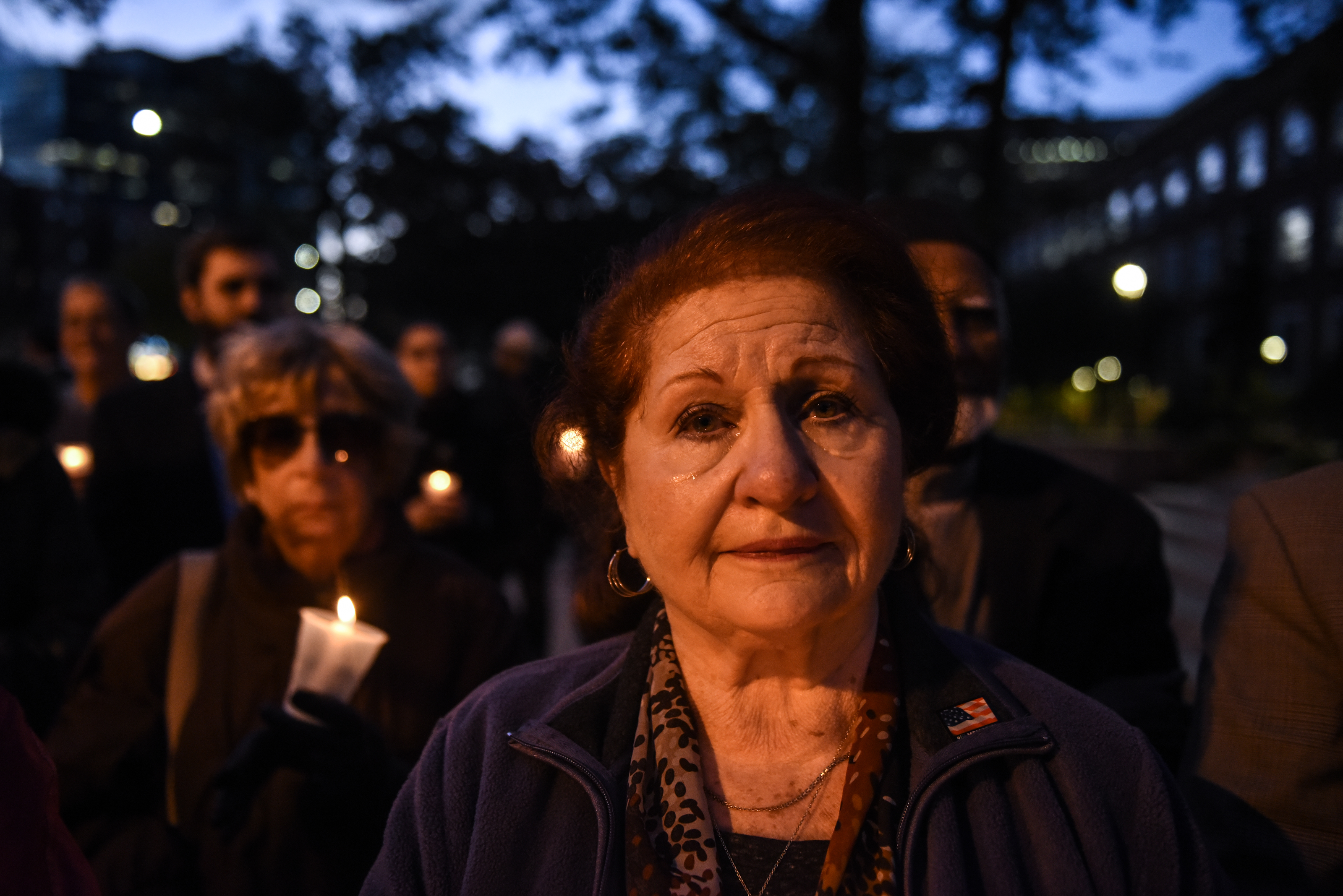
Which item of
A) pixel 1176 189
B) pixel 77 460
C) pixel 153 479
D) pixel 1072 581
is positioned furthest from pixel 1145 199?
pixel 77 460

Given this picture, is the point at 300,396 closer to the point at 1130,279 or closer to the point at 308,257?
the point at 308,257

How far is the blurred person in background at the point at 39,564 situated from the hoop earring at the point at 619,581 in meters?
1.77

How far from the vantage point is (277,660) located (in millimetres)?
2488

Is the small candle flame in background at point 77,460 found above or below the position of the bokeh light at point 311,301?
below

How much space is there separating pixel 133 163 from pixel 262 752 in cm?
6839

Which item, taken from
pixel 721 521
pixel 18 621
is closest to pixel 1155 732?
pixel 721 521

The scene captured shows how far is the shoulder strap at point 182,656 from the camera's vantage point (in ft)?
7.77

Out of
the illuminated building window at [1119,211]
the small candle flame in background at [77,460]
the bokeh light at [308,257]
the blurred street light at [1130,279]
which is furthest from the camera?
the illuminated building window at [1119,211]

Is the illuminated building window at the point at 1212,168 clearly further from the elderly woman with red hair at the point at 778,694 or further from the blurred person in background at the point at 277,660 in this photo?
the elderly woman with red hair at the point at 778,694

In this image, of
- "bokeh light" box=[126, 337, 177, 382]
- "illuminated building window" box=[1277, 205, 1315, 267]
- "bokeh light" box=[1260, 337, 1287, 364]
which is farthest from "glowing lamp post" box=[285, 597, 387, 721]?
"illuminated building window" box=[1277, 205, 1315, 267]

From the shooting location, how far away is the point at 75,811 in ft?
7.39

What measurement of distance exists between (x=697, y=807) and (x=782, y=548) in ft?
1.52

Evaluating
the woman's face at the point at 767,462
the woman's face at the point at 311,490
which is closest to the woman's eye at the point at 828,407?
the woman's face at the point at 767,462

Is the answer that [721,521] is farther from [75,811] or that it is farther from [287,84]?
[287,84]
